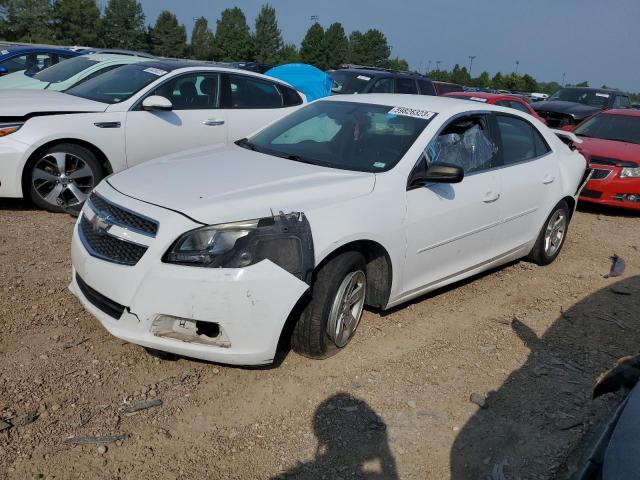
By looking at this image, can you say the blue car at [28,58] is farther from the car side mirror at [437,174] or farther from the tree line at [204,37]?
the tree line at [204,37]

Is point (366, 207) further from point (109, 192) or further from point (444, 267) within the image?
point (109, 192)

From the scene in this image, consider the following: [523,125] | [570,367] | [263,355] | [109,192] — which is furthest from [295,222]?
[523,125]

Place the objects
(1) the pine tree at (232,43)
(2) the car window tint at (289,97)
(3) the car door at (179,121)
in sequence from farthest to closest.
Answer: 1. (1) the pine tree at (232,43)
2. (2) the car window tint at (289,97)
3. (3) the car door at (179,121)

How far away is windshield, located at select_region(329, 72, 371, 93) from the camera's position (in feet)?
38.2

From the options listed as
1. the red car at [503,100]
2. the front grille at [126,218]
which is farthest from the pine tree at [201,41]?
the front grille at [126,218]

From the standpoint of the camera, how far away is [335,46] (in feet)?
276

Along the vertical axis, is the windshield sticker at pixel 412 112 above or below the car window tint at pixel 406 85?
above

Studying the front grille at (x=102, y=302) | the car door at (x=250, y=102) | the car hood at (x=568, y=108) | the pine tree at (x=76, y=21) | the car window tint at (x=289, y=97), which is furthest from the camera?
the pine tree at (x=76, y=21)

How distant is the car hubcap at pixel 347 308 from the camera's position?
3646 mm

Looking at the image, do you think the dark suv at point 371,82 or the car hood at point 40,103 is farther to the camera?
the dark suv at point 371,82

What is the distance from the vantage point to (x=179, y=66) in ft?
23.2

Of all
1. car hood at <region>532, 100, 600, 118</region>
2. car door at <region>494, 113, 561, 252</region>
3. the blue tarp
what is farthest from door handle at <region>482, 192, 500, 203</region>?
car hood at <region>532, 100, 600, 118</region>

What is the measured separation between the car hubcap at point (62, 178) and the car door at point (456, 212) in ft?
12.0

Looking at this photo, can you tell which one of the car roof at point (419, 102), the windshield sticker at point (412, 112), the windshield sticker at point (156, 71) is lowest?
the windshield sticker at point (156, 71)
